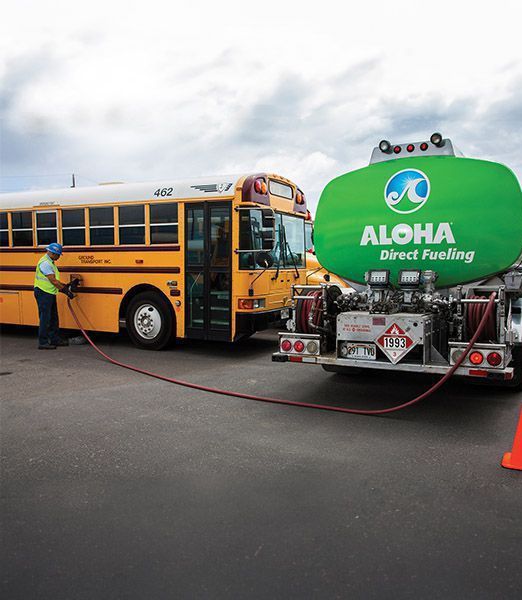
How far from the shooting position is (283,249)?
966 centimetres

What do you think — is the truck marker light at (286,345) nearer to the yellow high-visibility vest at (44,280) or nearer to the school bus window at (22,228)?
the yellow high-visibility vest at (44,280)

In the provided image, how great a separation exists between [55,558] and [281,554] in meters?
1.21

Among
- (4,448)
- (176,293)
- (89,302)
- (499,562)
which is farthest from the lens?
(89,302)

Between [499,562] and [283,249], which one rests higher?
[283,249]

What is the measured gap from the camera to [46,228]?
1070 cm

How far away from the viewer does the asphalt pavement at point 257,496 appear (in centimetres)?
282

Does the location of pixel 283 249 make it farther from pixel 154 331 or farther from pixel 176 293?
pixel 154 331

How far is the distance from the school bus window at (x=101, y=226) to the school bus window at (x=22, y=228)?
5.27 ft

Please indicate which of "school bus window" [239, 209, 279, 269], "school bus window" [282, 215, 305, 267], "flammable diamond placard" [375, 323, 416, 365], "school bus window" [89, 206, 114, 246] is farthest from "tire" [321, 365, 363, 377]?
"school bus window" [89, 206, 114, 246]

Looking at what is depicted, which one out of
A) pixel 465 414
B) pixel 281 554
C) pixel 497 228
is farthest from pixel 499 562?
pixel 497 228

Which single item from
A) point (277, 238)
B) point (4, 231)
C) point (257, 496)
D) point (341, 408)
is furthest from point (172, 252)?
point (257, 496)

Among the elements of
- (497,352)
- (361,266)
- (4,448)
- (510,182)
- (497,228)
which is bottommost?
(4,448)

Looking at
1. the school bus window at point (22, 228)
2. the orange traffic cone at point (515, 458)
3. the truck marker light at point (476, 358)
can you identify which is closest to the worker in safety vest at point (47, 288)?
the school bus window at point (22, 228)

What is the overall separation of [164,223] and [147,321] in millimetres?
1702
